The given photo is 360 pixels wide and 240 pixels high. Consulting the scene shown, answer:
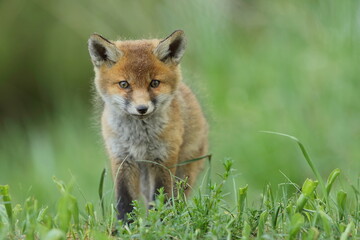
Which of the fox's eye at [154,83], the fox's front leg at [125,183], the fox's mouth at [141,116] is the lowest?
the fox's front leg at [125,183]

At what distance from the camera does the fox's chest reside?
5020 millimetres

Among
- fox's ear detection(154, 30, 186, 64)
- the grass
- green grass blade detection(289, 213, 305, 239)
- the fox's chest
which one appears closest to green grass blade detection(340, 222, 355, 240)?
the grass

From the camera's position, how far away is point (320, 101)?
7980mm

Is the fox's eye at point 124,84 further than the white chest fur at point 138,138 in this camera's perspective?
No

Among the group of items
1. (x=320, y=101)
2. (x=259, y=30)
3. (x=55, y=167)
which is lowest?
(x=55, y=167)

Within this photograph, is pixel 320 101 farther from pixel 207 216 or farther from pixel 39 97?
pixel 39 97

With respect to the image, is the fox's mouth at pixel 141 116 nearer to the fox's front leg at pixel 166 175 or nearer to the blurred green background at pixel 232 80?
the fox's front leg at pixel 166 175

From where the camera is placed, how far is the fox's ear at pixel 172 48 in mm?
5020

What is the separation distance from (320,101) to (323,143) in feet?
2.02

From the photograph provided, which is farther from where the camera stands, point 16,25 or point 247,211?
point 16,25

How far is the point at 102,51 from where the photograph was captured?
16.8 ft

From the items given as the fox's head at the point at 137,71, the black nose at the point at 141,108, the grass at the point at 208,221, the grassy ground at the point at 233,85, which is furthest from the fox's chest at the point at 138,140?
the grass at the point at 208,221

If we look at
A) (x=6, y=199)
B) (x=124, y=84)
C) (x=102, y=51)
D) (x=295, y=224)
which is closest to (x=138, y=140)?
(x=124, y=84)

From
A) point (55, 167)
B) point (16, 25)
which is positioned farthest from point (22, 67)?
point (55, 167)
